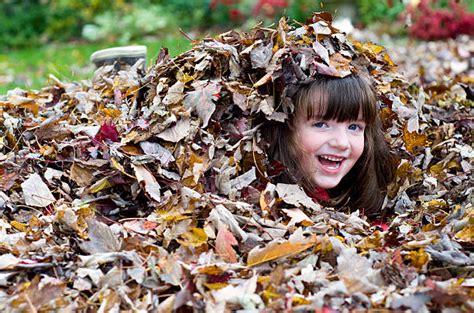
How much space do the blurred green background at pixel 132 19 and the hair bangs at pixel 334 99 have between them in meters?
6.58

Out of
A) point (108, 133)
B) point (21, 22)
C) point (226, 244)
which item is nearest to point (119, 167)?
point (108, 133)

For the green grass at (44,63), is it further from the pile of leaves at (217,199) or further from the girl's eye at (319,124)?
the girl's eye at (319,124)

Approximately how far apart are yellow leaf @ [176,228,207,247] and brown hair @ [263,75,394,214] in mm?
748

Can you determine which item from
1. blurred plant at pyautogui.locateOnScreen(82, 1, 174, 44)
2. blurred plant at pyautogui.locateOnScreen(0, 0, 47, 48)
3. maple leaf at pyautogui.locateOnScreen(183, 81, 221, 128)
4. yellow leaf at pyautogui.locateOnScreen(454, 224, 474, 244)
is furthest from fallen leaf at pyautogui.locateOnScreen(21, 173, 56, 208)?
blurred plant at pyautogui.locateOnScreen(0, 0, 47, 48)

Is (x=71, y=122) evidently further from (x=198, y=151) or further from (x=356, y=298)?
(x=356, y=298)

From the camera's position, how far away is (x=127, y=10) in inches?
457

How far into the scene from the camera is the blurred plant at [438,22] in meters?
8.79

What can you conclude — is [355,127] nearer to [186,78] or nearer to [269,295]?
[186,78]

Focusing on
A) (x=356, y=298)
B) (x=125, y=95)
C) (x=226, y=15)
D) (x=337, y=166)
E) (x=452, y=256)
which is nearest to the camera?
(x=356, y=298)

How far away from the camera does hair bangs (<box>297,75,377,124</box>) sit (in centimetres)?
290

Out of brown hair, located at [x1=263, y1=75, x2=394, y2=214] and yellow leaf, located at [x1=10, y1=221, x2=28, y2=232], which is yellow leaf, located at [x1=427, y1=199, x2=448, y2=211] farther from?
yellow leaf, located at [x1=10, y1=221, x2=28, y2=232]

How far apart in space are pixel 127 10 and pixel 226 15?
167cm

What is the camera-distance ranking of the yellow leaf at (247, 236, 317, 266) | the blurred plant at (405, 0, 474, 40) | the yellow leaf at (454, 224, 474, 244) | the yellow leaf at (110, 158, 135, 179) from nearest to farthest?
the yellow leaf at (247, 236, 317, 266), the yellow leaf at (454, 224, 474, 244), the yellow leaf at (110, 158, 135, 179), the blurred plant at (405, 0, 474, 40)

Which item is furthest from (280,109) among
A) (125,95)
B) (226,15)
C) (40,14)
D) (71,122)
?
(40,14)
